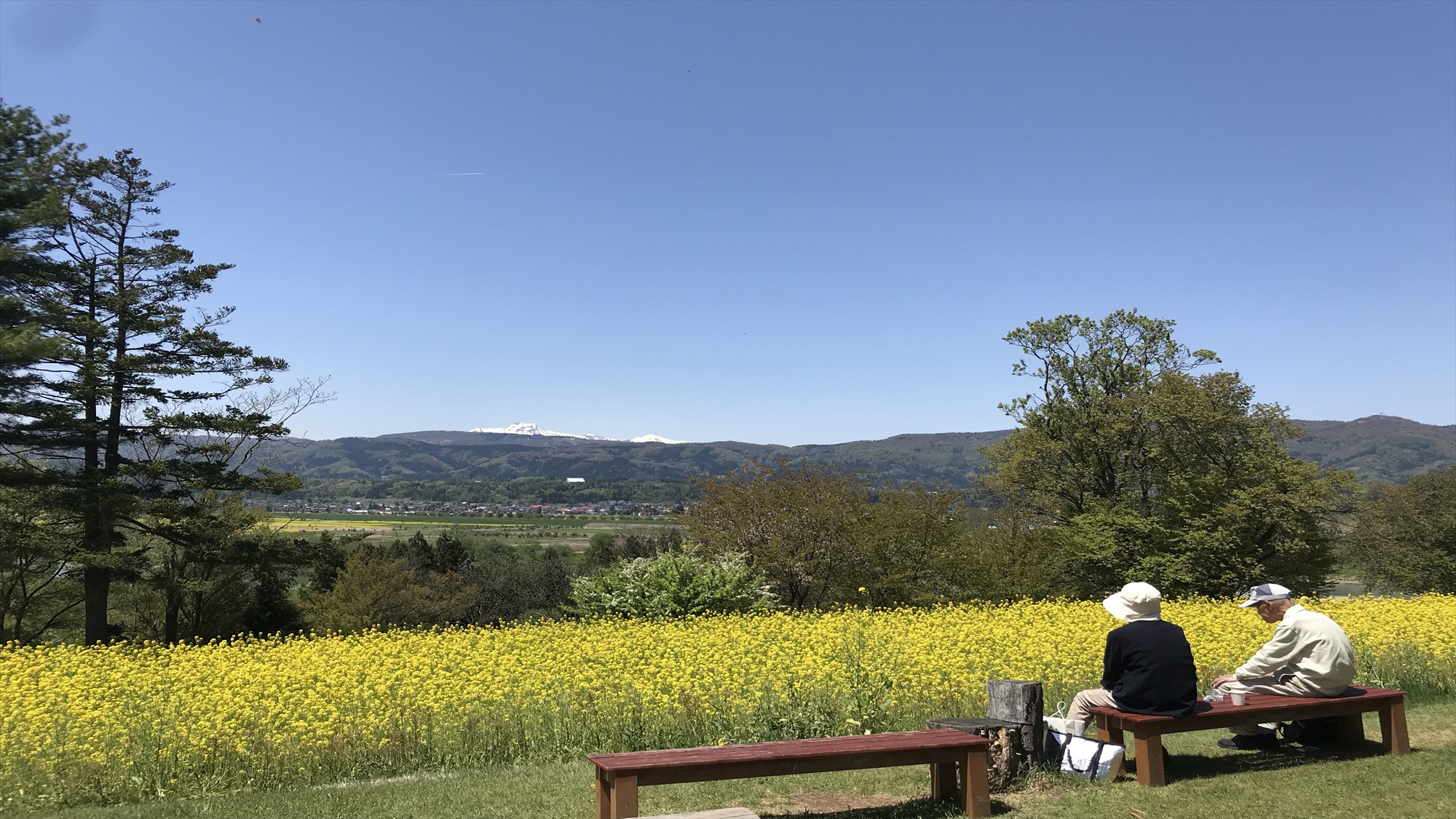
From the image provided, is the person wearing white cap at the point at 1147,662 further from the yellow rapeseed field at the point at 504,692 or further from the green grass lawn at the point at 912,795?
the yellow rapeseed field at the point at 504,692

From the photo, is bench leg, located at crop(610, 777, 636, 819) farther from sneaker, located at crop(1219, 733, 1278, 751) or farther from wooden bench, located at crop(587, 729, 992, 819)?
sneaker, located at crop(1219, 733, 1278, 751)

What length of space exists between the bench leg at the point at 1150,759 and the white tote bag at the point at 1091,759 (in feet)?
0.67

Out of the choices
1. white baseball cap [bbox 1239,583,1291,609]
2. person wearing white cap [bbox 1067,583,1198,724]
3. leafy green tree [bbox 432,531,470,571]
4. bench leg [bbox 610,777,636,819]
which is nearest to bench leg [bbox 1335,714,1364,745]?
white baseball cap [bbox 1239,583,1291,609]

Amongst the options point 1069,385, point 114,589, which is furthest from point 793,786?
point 114,589

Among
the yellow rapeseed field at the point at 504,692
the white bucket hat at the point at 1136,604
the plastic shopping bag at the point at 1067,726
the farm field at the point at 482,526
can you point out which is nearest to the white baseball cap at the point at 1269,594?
the white bucket hat at the point at 1136,604

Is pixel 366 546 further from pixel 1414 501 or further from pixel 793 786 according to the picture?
pixel 1414 501

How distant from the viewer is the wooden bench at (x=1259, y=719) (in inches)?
235

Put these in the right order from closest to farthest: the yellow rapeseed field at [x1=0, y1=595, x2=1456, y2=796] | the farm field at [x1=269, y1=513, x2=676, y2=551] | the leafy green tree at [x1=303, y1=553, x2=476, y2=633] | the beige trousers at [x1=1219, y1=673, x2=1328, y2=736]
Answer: the beige trousers at [x1=1219, y1=673, x2=1328, y2=736], the yellow rapeseed field at [x1=0, y1=595, x2=1456, y2=796], the leafy green tree at [x1=303, y1=553, x2=476, y2=633], the farm field at [x1=269, y1=513, x2=676, y2=551]

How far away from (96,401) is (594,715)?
2352 centimetres

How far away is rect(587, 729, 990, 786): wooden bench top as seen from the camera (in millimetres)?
4934

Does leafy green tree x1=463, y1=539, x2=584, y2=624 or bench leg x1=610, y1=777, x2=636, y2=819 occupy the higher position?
bench leg x1=610, y1=777, x2=636, y2=819

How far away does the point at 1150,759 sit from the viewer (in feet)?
19.6

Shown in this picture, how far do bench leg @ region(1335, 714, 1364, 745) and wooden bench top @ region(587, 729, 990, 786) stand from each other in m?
3.45

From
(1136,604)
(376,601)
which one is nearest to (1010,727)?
(1136,604)
